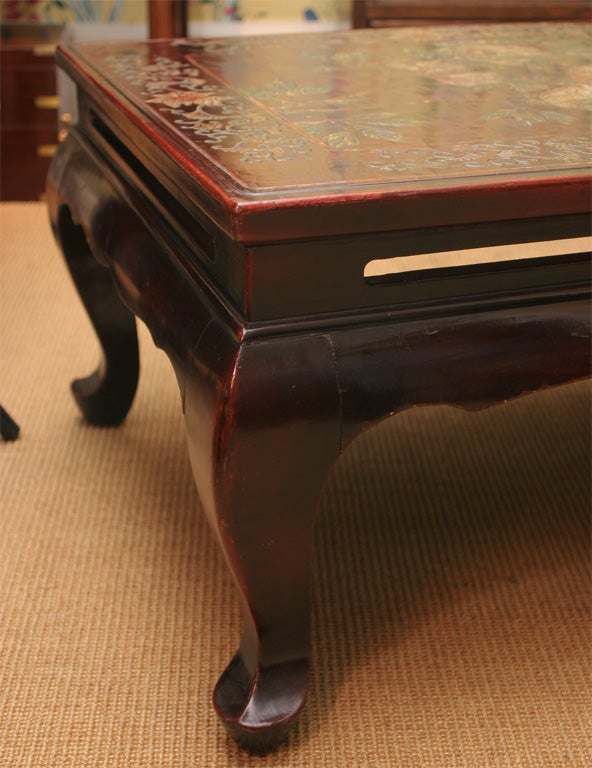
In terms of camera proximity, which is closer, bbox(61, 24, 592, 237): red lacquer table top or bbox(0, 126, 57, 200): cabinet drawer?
bbox(61, 24, 592, 237): red lacquer table top

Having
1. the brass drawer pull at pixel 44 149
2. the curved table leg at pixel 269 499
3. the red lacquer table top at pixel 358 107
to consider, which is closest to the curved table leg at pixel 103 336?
the red lacquer table top at pixel 358 107

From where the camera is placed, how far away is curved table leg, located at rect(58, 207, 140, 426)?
138cm

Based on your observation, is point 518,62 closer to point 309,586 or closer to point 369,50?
point 369,50

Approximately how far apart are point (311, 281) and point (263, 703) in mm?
405

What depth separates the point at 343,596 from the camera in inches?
45.8

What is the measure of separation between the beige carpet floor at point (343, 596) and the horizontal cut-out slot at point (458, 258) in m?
0.45

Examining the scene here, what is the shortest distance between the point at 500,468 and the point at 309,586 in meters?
0.61

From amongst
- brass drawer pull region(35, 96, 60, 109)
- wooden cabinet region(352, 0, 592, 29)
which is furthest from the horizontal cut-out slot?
brass drawer pull region(35, 96, 60, 109)

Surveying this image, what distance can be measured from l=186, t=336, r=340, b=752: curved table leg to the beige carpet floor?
0.06m

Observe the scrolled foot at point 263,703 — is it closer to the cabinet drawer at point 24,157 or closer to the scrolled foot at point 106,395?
the scrolled foot at point 106,395

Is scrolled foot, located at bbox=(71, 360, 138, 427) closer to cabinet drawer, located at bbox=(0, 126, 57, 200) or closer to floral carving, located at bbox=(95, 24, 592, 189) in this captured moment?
floral carving, located at bbox=(95, 24, 592, 189)

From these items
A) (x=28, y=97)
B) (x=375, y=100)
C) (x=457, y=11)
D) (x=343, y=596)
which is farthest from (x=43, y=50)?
(x=343, y=596)

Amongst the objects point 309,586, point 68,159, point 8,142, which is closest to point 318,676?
point 309,586

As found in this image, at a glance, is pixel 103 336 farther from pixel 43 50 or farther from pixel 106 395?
pixel 43 50
